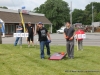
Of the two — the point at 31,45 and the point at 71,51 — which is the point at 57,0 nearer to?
the point at 31,45

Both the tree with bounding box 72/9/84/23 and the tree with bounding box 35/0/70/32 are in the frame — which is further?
the tree with bounding box 72/9/84/23

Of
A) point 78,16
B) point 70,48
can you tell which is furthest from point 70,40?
point 78,16

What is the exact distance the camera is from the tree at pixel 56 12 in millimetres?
80250

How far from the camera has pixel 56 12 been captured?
79750mm

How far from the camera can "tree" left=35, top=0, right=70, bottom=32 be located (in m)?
80.2

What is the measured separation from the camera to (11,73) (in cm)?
898

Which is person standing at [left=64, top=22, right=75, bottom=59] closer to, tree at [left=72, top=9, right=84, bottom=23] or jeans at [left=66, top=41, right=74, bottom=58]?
jeans at [left=66, top=41, right=74, bottom=58]

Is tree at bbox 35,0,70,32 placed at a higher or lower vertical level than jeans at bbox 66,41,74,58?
higher

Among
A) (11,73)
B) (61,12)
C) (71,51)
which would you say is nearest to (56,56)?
(71,51)

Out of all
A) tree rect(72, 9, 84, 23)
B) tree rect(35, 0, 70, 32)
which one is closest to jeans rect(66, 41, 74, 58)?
tree rect(35, 0, 70, 32)

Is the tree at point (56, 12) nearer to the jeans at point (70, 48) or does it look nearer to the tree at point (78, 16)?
the tree at point (78, 16)

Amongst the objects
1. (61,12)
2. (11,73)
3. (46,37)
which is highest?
(61,12)

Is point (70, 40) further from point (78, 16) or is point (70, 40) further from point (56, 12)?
point (78, 16)

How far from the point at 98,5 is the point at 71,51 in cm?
14472
